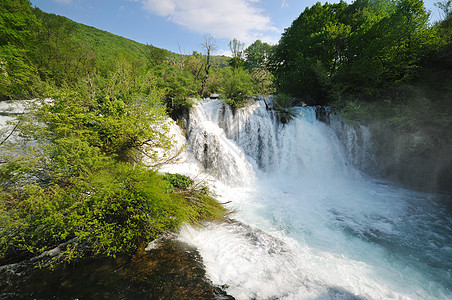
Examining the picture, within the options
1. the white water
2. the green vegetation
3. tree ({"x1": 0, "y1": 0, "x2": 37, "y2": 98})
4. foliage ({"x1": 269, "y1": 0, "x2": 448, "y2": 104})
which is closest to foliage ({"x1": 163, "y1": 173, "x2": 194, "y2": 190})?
the green vegetation

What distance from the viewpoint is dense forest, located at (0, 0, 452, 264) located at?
10.4ft

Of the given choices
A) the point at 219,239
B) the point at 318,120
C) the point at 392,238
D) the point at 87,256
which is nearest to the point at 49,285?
the point at 87,256

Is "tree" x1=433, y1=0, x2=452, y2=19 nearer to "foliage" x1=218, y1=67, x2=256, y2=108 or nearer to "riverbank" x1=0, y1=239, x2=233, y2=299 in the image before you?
"foliage" x1=218, y1=67, x2=256, y2=108

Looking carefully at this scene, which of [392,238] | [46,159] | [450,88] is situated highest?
[450,88]

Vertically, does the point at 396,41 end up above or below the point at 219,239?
above

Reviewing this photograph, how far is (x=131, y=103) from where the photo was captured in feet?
18.7

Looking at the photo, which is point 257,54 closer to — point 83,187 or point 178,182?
point 178,182

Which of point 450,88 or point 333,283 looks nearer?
point 333,283

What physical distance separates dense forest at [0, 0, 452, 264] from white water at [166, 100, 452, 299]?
1393mm

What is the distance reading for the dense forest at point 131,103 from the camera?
3184 mm

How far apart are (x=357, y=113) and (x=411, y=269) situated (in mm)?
9789

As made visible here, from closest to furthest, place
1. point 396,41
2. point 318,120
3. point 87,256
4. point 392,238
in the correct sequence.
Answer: point 87,256
point 392,238
point 396,41
point 318,120

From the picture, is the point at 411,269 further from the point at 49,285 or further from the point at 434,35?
the point at 434,35

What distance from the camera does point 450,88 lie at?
8.67 m
